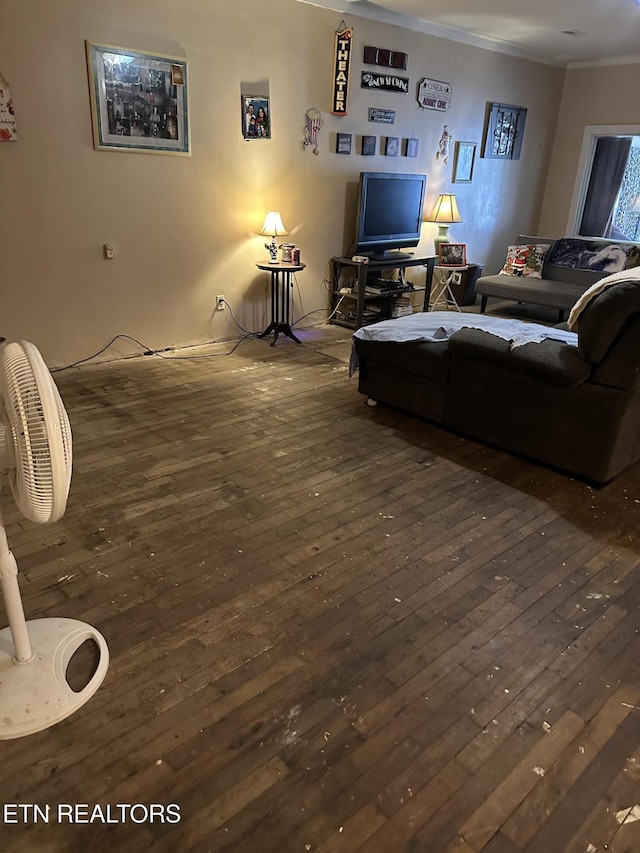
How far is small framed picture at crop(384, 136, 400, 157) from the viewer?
555 centimetres

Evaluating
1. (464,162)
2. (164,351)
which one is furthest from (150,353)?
(464,162)

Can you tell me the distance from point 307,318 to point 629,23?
3.69 m

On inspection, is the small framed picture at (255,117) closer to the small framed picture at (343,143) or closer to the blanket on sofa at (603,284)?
the small framed picture at (343,143)

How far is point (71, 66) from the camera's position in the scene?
366 cm

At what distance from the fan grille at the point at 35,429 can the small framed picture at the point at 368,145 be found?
4.72 m

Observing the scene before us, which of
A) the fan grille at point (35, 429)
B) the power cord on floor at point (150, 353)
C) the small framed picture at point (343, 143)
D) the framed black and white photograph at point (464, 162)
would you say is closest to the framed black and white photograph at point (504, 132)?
the framed black and white photograph at point (464, 162)

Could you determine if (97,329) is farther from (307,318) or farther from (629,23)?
(629,23)

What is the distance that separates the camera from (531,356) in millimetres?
2883

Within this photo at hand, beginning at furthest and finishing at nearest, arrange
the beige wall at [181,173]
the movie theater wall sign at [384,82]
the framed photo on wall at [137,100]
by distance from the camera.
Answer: the movie theater wall sign at [384,82], the framed photo on wall at [137,100], the beige wall at [181,173]

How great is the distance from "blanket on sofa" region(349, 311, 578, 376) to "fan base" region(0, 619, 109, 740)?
7.52ft

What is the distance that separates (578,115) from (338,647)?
7.24 m

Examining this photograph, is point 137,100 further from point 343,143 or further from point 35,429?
point 35,429

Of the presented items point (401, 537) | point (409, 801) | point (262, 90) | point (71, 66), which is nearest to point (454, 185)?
point (262, 90)

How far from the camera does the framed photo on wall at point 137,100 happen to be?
379 cm
